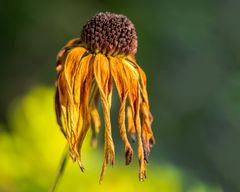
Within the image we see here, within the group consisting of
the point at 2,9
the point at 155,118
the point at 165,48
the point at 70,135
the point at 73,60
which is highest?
the point at 73,60

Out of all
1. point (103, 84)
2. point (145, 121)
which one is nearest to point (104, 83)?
point (103, 84)

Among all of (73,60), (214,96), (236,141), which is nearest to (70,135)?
(73,60)

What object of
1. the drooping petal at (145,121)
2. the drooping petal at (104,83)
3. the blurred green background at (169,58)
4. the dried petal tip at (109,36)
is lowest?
the blurred green background at (169,58)

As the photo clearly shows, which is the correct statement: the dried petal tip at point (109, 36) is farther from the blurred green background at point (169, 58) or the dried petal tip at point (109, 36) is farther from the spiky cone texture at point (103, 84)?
the blurred green background at point (169, 58)

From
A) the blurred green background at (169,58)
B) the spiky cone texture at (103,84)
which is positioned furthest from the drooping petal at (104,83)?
the blurred green background at (169,58)

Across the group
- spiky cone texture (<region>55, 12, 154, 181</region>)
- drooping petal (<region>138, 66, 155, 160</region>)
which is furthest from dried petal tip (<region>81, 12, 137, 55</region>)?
drooping petal (<region>138, 66, 155, 160</region>)

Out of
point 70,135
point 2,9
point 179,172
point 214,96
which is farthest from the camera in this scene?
point 2,9

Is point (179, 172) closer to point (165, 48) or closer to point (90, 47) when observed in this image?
point (90, 47)
